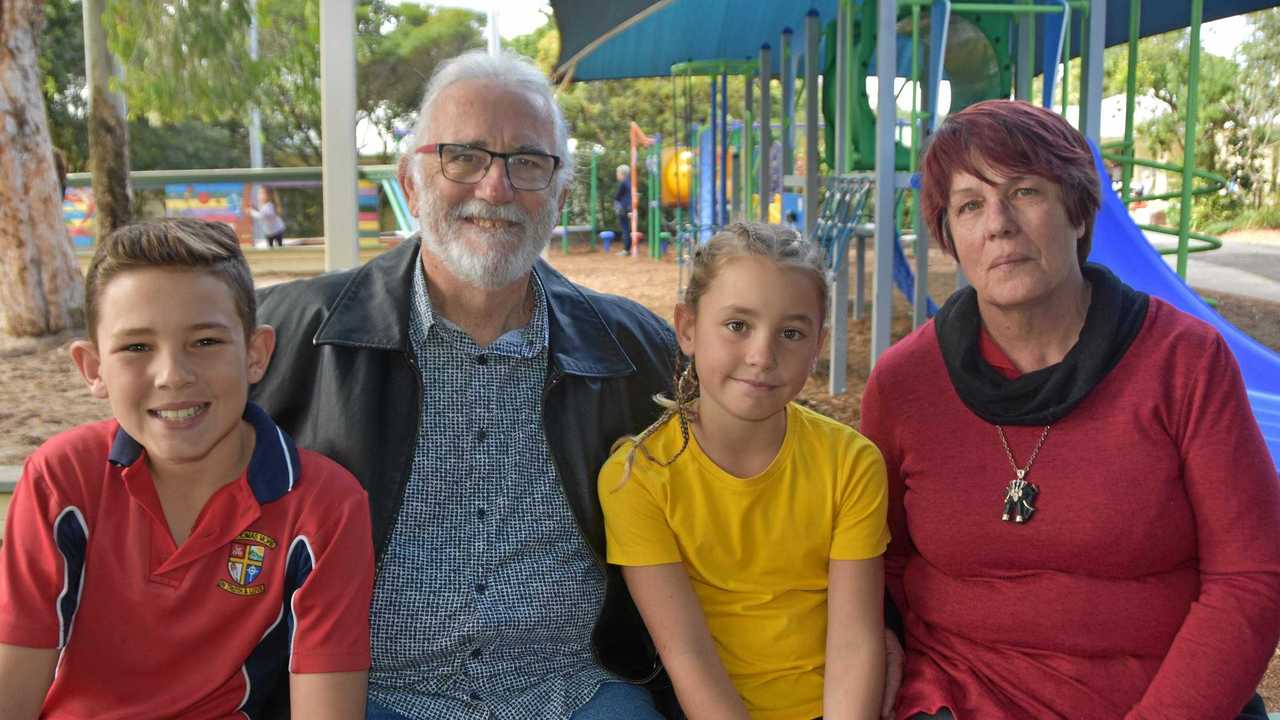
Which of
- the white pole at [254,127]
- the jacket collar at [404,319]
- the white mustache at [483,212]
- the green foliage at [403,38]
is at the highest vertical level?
the green foliage at [403,38]

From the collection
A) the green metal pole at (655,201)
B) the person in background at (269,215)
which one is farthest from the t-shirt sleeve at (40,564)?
the green metal pole at (655,201)

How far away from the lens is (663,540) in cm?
203

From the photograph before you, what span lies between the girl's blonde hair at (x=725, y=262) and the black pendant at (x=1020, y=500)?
17.7 inches

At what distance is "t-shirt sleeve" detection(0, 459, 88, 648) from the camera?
5.49ft

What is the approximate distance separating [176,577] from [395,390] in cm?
56

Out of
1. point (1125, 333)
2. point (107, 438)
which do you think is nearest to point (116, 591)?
point (107, 438)

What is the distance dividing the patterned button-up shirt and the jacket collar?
5cm

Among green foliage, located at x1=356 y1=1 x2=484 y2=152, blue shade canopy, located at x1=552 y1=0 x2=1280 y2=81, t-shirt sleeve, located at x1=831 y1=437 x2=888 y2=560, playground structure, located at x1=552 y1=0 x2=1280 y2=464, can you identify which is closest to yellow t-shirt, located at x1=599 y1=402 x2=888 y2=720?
t-shirt sleeve, located at x1=831 y1=437 x2=888 y2=560

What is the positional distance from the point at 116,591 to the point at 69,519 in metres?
0.14

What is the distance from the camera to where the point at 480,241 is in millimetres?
2197

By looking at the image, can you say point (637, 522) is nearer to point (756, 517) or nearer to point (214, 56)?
point (756, 517)

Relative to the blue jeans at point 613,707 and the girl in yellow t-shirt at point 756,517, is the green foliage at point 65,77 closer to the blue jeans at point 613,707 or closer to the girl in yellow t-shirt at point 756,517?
the blue jeans at point 613,707

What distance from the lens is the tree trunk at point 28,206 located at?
6277mm

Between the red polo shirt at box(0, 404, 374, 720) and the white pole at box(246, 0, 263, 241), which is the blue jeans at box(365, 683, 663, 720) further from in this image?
the white pole at box(246, 0, 263, 241)
